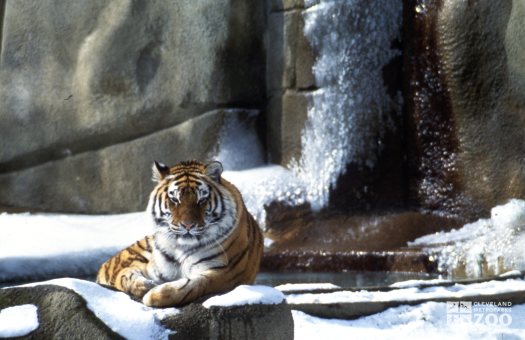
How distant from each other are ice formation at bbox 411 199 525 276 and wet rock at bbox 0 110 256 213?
2858 mm

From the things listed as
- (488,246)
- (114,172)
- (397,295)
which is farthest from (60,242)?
(397,295)

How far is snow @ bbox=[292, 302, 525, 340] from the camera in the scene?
15.3ft

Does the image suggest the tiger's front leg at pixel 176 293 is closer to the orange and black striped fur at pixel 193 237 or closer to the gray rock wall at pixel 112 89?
the orange and black striped fur at pixel 193 237

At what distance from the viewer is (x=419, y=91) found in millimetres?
9719

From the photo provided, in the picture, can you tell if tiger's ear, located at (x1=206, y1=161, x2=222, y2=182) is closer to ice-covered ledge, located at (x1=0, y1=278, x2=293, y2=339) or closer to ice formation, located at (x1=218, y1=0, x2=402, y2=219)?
ice-covered ledge, located at (x1=0, y1=278, x2=293, y2=339)

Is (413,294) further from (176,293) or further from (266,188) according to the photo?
(266,188)

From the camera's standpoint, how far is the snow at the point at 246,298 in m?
3.83

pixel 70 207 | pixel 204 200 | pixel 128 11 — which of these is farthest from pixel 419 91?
pixel 204 200

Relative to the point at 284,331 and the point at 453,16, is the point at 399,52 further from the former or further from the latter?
the point at 284,331

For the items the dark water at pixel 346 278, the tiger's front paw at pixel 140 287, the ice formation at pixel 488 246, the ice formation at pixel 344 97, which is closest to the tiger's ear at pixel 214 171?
the tiger's front paw at pixel 140 287

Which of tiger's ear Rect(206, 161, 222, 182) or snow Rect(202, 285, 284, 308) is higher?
tiger's ear Rect(206, 161, 222, 182)

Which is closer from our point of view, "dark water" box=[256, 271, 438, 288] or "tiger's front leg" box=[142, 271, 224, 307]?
"tiger's front leg" box=[142, 271, 224, 307]

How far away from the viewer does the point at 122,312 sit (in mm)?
3754

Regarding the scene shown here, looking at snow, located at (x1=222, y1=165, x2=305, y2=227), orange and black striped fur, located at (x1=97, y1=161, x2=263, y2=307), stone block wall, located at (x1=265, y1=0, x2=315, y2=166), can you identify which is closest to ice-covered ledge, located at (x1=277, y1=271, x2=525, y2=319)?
orange and black striped fur, located at (x1=97, y1=161, x2=263, y2=307)
